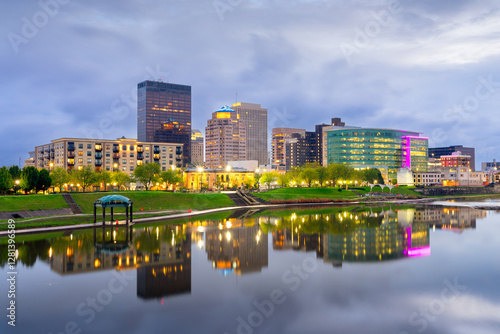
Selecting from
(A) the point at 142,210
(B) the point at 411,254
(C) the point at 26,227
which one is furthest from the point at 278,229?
(C) the point at 26,227

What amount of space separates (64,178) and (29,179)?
26.3m

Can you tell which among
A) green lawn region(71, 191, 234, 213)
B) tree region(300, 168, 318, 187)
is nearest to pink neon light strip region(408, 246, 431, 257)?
green lawn region(71, 191, 234, 213)

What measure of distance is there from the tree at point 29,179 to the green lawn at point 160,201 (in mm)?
13674

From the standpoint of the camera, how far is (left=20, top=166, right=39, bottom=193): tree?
91.1 metres

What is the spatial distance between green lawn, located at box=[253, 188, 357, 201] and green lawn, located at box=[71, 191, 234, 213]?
21.0 meters

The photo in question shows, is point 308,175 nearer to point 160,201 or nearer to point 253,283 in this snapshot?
point 160,201

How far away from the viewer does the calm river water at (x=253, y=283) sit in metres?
24.2

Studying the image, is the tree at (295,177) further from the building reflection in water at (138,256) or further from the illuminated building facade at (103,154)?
the building reflection in water at (138,256)

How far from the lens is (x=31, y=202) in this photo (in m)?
74.6

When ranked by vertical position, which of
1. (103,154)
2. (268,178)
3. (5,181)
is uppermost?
(103,154)

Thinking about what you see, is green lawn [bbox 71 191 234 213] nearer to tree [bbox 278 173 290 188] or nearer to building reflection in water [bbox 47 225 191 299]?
building reflection in water [bbox 47 225 191 299]

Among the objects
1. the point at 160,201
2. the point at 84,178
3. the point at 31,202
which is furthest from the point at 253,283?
the point at 84,178

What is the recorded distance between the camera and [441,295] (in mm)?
29484

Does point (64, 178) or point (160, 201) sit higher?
point (64, 178)
